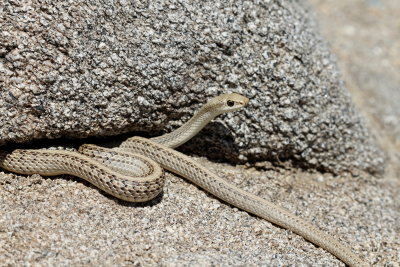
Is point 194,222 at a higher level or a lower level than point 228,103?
lower

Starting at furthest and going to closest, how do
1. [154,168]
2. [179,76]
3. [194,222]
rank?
[179,76]
[154,168]
[194,222]

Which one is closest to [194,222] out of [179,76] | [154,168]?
[154,168]

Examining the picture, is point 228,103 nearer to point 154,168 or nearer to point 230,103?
point 230,103

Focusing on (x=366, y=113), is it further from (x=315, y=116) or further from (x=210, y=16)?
(x=210, y=16)

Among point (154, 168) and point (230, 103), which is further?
point (230, 103)

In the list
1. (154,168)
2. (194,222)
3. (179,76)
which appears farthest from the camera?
(179,76)

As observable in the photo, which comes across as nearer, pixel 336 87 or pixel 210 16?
pixel 210 16

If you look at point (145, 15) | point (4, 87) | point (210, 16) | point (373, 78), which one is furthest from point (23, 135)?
point (373, 78)

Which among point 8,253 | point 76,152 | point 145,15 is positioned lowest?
point 8,253
